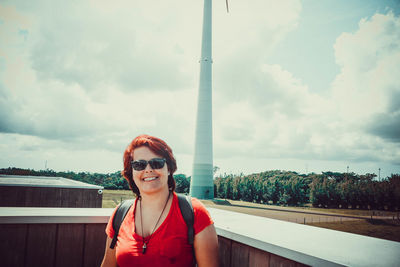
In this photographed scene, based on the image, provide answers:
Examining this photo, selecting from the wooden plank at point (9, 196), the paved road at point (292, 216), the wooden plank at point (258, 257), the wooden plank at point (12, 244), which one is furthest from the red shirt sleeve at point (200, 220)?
the paved road at point (292, 216)

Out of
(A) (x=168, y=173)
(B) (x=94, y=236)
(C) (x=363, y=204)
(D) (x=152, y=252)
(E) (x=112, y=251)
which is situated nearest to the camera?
(D) (x=152, y=252)

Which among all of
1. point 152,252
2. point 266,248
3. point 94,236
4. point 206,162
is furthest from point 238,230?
point 206,162

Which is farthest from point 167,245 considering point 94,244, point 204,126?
point 204,126

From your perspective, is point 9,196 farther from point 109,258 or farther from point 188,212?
point 188,212

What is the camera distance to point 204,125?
4100 centimetres

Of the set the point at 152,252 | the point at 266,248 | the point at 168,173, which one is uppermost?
the point at 168,173

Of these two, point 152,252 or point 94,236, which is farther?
point 94,236

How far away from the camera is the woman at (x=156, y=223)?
198 cm

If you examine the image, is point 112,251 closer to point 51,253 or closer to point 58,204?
point 51,253

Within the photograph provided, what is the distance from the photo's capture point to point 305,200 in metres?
69.4

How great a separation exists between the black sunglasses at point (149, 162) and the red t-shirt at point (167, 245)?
0.41 metres

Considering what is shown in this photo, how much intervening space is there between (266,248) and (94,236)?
1766 mm

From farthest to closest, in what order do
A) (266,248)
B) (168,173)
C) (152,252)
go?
(168,173), (152,252), (266,248)

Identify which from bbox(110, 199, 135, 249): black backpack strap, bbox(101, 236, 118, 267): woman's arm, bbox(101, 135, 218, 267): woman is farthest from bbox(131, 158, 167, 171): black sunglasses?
bbox(101, 236, 118, 267): woman's arm
